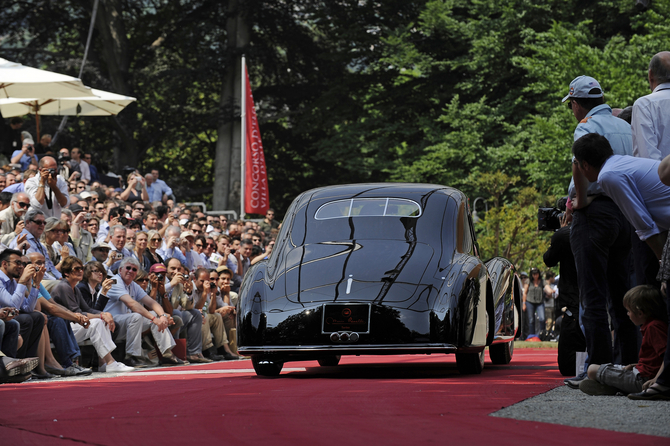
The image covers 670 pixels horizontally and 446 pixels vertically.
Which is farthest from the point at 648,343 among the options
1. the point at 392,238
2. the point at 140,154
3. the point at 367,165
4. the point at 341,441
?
the point at 140,154

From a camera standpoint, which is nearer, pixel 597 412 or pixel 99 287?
pixel 597 412

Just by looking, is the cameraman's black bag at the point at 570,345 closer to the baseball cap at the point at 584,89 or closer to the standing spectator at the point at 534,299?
the baseball cap at the point at 584,89

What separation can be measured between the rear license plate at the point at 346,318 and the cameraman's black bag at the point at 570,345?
2.00m

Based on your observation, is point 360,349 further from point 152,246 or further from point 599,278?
point 152,246

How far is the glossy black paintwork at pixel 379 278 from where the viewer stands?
9453mm

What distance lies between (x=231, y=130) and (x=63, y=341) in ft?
108

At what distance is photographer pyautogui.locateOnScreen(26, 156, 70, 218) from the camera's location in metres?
15.9

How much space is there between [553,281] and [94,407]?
23854 mm

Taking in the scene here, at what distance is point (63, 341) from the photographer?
12.1 m

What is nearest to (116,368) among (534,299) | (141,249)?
(141,249)

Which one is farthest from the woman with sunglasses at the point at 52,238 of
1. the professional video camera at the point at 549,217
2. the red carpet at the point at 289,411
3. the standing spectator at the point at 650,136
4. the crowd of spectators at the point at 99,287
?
the standing spectator at the point at 650,136

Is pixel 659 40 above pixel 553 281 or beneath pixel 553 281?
above

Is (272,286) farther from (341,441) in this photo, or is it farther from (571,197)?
(341,441)

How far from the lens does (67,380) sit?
1088 centimetres
